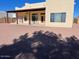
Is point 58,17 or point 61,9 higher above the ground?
point 61,9

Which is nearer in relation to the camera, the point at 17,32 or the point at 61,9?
the point at 17,32

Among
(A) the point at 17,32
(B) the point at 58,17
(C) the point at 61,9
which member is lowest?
(A) the point at 17,32

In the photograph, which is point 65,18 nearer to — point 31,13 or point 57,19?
point 57,19

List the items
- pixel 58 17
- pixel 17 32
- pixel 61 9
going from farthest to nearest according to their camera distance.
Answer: pixel 58 17 → pixel 61 9 → pixel 17 32

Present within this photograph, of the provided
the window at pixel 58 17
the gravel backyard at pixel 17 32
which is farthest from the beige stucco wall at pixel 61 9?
the gravel backyard at pixel 17 32

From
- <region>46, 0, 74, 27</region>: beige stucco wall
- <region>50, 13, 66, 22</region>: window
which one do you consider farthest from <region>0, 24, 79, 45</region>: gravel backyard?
<region>50, 13, 66, 22</region>: window

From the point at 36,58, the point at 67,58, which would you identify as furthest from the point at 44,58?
the point at 67,58

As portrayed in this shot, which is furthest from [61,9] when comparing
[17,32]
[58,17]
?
[17,32]

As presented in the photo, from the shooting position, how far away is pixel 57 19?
71.4ft

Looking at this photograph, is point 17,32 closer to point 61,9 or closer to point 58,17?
point 58,17

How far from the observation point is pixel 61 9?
70.5 ft

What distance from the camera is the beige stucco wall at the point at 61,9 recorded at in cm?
2098

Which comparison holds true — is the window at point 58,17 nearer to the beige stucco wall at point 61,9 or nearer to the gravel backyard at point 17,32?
the beige stucco wall at point 61,9

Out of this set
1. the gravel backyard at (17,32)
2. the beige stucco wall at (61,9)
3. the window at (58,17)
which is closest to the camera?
the gravel backyard at (17,32)
